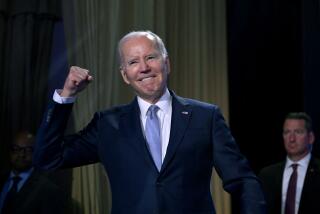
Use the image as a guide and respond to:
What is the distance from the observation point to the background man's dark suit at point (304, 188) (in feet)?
10.2

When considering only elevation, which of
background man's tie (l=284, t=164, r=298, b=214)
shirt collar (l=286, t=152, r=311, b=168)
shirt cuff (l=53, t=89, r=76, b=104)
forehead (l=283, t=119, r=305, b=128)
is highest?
shirt cuff (l=53, t=89, r=76, b=104)

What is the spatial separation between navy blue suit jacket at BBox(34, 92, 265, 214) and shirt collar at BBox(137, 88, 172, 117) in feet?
0.05

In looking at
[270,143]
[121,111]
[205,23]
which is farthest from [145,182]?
[270,143]

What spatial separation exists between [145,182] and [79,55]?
162 cm

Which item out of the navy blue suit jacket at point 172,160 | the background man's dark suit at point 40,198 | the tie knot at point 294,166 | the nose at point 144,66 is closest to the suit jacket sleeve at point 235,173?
the navy blue suit jacket at point 172,160

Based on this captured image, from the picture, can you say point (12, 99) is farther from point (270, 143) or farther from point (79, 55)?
point (270, 143)

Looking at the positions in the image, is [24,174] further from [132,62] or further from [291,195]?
[132,62]

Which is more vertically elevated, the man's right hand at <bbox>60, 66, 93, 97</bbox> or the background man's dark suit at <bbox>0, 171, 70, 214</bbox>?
the man's right hand at <bbox>60, 66, 93, 97</bbox>

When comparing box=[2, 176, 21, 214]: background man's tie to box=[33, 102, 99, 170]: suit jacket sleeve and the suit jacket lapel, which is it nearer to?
box=[33, 102, 99, 170]: suit jacket sleeve

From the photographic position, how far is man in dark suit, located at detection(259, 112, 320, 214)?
313 cm

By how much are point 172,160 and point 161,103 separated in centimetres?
17

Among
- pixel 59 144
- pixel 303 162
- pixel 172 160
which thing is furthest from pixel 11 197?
pixel 172 160

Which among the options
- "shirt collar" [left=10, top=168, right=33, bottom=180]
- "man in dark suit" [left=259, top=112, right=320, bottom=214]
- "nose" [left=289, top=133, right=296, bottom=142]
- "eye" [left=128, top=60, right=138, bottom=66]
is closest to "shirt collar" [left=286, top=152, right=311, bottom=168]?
"man in dark suit" [left=259, top=112, right=320, bottom=214]

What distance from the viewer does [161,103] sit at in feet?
5.08
